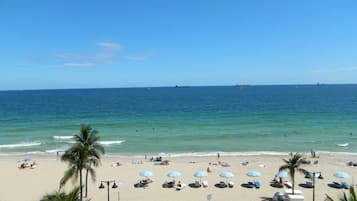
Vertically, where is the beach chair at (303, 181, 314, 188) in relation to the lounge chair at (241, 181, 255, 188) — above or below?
above

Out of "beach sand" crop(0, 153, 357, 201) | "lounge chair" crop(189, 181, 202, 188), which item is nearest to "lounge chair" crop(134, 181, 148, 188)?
"beach sand" crop(0, 153, 357, 201)

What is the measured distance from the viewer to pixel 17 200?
21172 millimetres

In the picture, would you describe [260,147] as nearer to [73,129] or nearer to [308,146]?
[308,146]

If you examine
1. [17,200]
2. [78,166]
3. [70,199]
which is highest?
[70,199]

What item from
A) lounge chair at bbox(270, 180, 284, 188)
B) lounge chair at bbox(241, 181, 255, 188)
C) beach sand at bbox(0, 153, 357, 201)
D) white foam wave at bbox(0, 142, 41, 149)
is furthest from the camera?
white foam wave at bbox(0, 142, 41, 149)

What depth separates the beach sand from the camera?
2189 cm

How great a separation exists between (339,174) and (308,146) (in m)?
17.1

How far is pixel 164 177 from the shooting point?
88.0 feet

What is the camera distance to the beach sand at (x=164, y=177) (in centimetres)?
2189

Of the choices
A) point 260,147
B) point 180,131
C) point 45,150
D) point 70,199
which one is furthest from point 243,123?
point 70,199

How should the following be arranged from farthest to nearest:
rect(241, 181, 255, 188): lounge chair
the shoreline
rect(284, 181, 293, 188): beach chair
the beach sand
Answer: the shoreline, rect(241, 181, 255, 188): lounge chair, rect(284, 181, 293, 188): beach chair, the beach sand

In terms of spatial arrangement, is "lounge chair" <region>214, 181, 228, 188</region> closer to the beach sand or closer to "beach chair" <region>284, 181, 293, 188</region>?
the beach sand

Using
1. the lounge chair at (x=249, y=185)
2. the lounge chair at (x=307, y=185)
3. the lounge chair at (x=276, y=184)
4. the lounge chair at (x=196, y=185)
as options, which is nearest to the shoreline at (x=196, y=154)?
the lounge chair at (x=196, y=185)

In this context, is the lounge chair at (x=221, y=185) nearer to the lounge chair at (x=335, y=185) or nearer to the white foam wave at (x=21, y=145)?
the lounge chair at (x=335, y=185)
